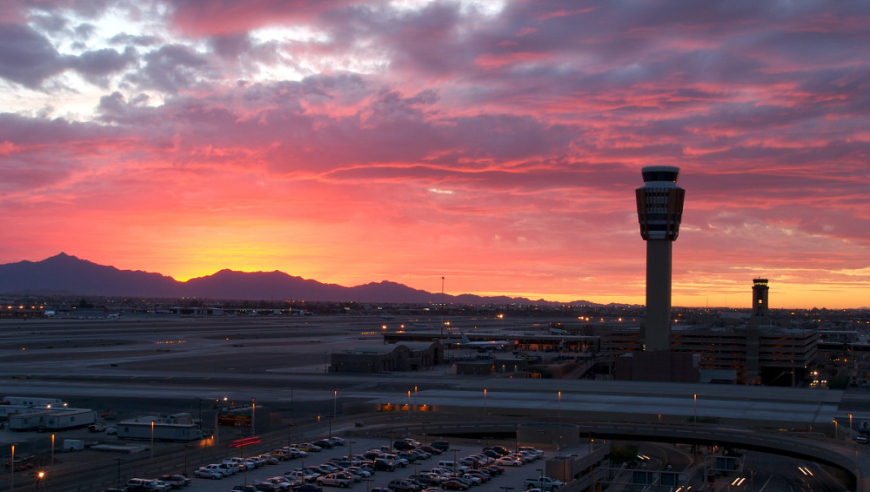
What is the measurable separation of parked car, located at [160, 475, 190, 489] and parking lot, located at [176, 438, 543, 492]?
1.03 feet

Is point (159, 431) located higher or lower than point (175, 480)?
lower

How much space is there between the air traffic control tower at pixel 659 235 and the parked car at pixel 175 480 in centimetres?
7845

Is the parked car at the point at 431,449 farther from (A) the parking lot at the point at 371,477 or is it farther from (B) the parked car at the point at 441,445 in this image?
(B) the parked car at the point at 441,445

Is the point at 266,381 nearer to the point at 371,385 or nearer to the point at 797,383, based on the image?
the point at 371,385

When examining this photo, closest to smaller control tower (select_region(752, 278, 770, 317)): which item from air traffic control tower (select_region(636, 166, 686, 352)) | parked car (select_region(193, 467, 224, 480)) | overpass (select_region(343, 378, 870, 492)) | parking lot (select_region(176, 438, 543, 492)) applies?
air traffic control tower (select_region(636, 166, 686, 352))

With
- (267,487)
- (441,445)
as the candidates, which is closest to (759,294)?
(441,445)

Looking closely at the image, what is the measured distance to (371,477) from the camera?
126ft

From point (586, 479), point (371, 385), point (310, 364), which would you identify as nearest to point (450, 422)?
point (586, 479)

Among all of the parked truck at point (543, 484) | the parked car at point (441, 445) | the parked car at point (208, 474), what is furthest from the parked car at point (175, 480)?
the parked truck at point (543, 484)

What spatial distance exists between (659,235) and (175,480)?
81156 millimetres

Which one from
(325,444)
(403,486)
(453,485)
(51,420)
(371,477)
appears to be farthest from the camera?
(51,420)

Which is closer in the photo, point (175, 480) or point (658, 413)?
point (175, 480)

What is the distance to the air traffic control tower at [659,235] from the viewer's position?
10544 cm

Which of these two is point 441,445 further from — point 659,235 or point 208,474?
point 659,235
